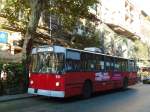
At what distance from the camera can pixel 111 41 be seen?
5000 cm

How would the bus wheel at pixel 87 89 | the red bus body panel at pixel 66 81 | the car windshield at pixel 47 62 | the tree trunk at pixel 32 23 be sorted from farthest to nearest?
the tree trunk at pixel 32 23
the bus wheel at pixel 87 89
the car windshield at pixel 47 62
the red bus body panel at pixel 66 81

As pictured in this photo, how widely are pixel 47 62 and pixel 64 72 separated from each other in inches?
43.4

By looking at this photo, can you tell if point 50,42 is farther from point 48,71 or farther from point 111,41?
point 111,41

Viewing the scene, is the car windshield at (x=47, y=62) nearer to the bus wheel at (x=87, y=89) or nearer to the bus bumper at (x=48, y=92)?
the bus bumper at (x=48, y=92)

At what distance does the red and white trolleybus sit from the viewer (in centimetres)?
1739

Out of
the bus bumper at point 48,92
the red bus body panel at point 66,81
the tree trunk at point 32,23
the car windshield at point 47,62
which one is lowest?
the bus bumper at point 48,92

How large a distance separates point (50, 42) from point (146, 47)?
36.7 meters

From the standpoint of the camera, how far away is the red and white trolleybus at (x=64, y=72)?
1739cm

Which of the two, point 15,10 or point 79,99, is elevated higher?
point 15,10

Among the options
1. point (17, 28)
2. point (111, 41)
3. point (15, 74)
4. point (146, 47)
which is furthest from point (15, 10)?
point (146, 47)

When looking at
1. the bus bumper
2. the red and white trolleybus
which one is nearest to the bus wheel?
the red and white trolleybus

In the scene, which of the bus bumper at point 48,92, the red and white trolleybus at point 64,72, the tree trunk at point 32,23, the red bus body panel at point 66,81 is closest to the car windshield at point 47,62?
the red and white trolleybus at point 64,72

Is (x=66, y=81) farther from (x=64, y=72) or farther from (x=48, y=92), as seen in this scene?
(x=48, y=92)

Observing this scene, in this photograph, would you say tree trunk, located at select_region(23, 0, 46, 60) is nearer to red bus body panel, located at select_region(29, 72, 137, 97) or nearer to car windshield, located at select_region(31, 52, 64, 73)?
car windshield, located at select_region(31, 52, 64, 73)
